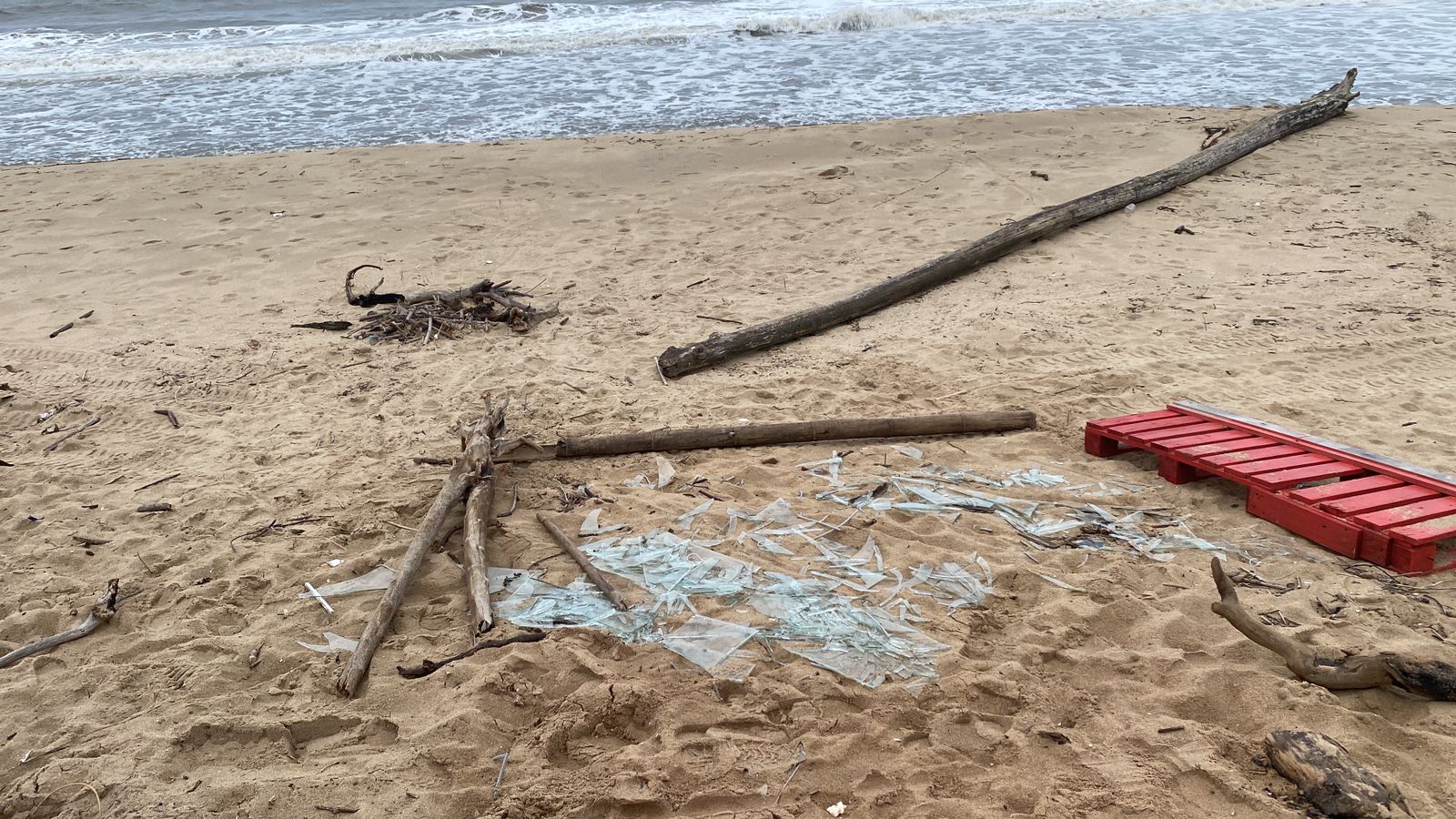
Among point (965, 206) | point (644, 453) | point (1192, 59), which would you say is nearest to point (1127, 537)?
point (644, 453)

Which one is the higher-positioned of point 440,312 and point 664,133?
point 664,133

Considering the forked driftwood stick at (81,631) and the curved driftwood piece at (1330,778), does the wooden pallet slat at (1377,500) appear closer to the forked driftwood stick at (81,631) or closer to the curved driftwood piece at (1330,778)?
the curved driftwood piece at (1330,778)

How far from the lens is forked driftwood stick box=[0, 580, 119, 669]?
11.4ft

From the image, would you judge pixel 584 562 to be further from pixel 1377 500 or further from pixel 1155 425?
pixel 1377 500

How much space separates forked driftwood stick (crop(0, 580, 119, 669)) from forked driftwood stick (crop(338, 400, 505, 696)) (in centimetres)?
95

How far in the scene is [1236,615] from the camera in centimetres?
320

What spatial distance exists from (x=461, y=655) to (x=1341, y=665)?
8.83 ft

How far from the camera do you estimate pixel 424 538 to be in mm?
3924

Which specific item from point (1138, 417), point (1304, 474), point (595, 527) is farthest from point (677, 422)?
point (1304, 474)

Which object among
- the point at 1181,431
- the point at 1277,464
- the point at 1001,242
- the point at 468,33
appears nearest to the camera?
the point at 1277,464

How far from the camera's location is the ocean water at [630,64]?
12.0 meters

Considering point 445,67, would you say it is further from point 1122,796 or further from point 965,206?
point 1122,796

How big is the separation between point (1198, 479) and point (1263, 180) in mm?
5058

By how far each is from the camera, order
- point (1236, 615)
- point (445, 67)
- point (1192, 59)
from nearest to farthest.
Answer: point (1236, 615) → point (1192, 59) → point (445, 67)
